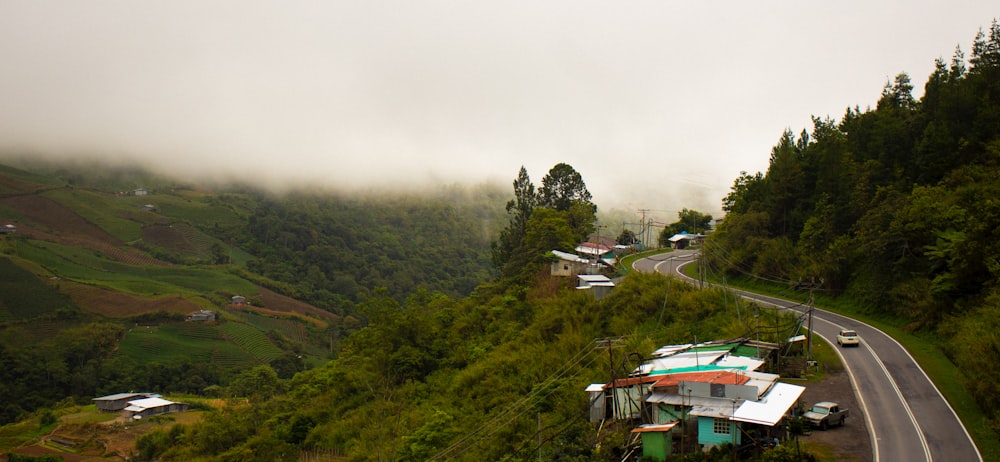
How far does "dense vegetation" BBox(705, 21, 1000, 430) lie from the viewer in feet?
83.6

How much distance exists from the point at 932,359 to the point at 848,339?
123 inches

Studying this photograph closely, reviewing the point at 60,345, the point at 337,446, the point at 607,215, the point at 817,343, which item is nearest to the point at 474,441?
the point at 337,446

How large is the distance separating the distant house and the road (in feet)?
309

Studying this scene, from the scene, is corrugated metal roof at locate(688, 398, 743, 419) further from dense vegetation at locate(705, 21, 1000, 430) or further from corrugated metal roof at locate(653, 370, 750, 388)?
dense vegetation at locate(705, 21, 1000, 430)

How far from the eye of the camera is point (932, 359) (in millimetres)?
25500

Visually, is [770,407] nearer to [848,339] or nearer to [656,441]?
[656,441]

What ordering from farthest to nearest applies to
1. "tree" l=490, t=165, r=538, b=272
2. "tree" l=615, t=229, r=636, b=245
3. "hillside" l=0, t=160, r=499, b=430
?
"hillside" l=0, t=160, r=499, b=430, "tree" l=615, t=229, r=636, b=245, "tree" l=490, t=165, r=538, b=272

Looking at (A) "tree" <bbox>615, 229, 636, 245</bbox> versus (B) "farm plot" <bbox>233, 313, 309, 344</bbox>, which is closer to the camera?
Result: (A) "tree" <bbox>615, 229, 636, 245</bbox>

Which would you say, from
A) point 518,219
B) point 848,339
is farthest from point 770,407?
point 518,219

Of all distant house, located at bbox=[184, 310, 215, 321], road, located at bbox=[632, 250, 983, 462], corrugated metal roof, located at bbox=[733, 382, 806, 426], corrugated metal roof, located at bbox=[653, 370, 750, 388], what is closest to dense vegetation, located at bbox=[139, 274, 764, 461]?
corrugated metal roof, located at bbox=[653, 370, 750, 388]

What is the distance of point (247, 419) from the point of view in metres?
47.7

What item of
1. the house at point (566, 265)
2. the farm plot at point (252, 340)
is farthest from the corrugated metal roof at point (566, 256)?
the farm plot at point (252, 340)

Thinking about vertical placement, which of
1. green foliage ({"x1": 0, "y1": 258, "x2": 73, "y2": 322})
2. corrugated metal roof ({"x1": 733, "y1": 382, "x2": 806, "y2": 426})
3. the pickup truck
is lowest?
→ green foliage ({"x1": 0, "y1": 258, "x2": 73, "y2": 322})

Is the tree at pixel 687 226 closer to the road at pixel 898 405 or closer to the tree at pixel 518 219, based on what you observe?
the tree at pixel 518 219
